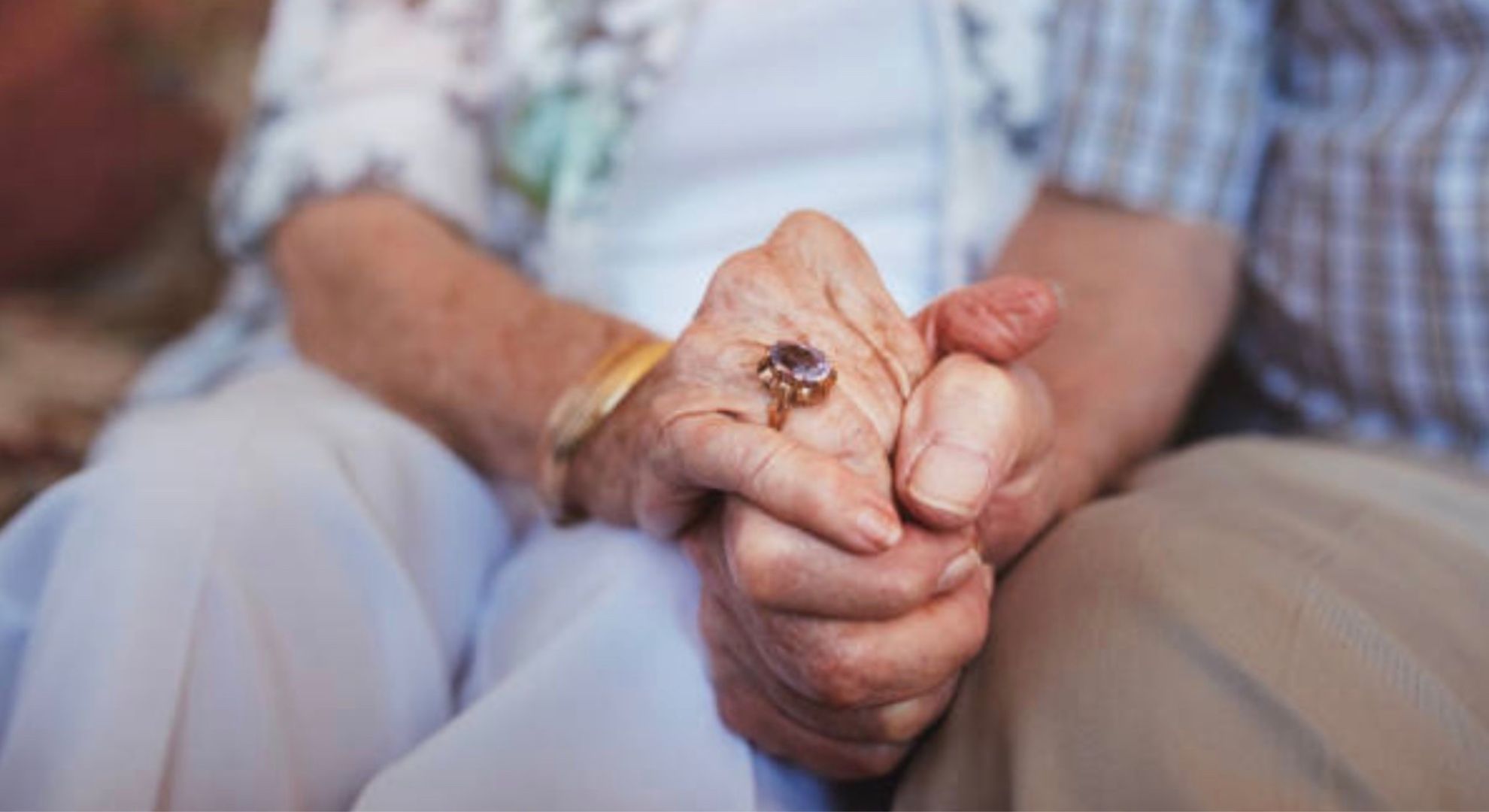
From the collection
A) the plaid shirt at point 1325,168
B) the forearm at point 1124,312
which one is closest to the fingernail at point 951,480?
the forearm at point 1124,312

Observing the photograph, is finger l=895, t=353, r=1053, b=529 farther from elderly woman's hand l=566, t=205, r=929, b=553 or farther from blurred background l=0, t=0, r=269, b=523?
blurred background l=0, t=0, r=269, b=523

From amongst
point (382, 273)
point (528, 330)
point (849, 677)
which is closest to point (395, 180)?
point (382, 273)

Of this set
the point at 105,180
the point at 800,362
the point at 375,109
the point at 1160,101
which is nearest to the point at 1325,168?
the point at 1160,101

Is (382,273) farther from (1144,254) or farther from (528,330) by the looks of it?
(1144,254)

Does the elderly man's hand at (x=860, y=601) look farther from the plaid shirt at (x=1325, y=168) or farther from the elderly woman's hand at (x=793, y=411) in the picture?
the plaid shirt at (x=1325, y=168)

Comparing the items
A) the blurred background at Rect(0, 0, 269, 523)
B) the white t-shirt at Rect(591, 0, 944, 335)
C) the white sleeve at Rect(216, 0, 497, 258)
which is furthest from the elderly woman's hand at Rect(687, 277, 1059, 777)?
the blurred background at Rect(0, 0, 269, 523)
